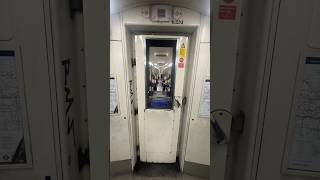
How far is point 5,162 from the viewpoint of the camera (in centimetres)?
115

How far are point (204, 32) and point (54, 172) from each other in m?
2.65

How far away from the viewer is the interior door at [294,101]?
1049 millimetres

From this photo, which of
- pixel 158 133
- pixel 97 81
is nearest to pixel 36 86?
pixel 97 81

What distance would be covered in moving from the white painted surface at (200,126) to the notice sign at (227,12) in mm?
2154

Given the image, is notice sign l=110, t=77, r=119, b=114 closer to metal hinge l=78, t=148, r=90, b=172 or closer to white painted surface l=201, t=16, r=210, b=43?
white painted surface l=201, t=16, r=210, b=43

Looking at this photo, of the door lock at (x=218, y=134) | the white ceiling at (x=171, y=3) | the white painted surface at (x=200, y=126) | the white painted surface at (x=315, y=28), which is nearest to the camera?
the white painted surface at (x=315, y=28)

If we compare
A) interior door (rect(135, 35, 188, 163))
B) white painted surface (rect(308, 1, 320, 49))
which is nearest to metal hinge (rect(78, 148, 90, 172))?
white painted surface (rect(308, 1, 320, 49))

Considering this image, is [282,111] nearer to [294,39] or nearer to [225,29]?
[294,39]

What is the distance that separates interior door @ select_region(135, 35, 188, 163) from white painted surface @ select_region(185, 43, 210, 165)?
0.40 m

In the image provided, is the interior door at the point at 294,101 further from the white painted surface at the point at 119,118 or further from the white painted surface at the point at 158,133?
the white painted surface at the point at 158,133

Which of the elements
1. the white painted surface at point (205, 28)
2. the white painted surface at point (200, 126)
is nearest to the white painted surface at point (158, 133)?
the white painted surface at point (200, 126)

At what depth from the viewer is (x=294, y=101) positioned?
112cm

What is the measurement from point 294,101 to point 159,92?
292 cm

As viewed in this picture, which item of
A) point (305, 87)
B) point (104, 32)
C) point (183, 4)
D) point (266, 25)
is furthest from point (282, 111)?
point (183, 4)
